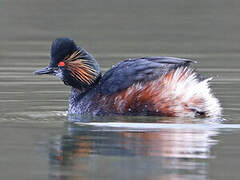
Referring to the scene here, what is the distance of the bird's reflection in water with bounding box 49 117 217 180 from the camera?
7.75 metres

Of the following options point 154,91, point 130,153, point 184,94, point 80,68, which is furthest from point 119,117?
point 130,153

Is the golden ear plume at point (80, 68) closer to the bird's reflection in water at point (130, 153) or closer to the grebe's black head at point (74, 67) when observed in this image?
the grebe's black head at point (74, 67)

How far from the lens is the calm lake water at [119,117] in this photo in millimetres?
8086

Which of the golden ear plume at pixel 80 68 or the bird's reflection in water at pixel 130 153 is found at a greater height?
the golden ear plume at pixel 80 68

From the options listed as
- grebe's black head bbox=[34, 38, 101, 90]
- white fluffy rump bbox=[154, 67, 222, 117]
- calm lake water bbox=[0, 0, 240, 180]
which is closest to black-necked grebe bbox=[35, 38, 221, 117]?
white fluffy rump bbox=[154, 67, 222, 117]

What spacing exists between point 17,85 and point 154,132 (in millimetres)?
3625

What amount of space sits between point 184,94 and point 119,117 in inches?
29.1

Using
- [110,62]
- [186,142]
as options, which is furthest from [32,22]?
[186,142]

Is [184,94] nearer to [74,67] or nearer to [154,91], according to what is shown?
[154,91]

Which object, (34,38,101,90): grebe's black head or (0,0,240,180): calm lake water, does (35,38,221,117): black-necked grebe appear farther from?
(34,38,101,90): grebe's black head

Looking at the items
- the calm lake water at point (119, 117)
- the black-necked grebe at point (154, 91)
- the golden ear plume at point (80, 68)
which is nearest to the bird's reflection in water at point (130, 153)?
the calm lake water at point (119, 117)

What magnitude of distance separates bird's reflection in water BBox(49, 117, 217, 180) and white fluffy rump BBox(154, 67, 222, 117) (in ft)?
2.06

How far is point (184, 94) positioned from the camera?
1009cm

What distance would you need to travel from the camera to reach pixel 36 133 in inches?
371
